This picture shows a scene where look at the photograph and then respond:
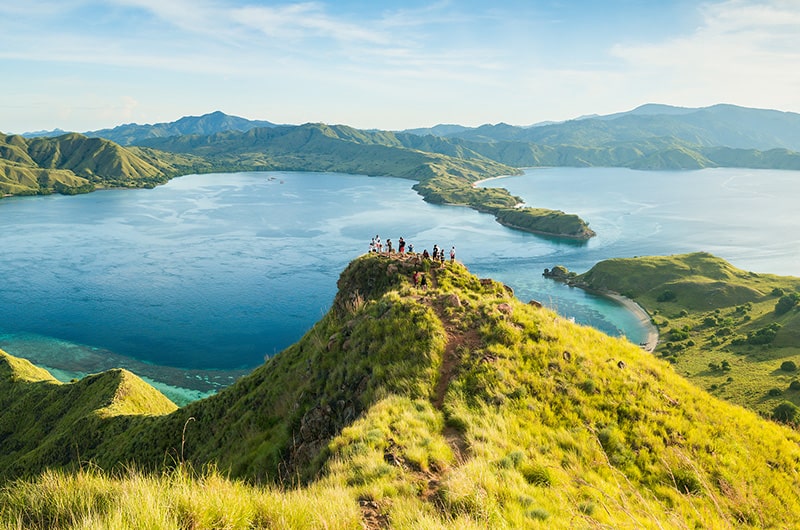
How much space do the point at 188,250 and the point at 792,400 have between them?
178 m

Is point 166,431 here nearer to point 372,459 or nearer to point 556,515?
point 372,459

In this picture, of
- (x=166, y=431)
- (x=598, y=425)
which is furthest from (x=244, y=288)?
(x=598, y=425)

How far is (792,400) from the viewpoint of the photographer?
76.2 m

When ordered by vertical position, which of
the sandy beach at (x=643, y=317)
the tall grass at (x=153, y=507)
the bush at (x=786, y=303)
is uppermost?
the tall grass at (x=153, y=507)

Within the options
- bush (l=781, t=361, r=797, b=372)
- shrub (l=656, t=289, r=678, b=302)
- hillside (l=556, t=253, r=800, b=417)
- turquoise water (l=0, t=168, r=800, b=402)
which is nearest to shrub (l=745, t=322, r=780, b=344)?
hillside (l=556, t=253, r=800, b=417)

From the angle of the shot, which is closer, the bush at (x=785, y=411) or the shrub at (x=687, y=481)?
the shrub at (x=687, y=481)

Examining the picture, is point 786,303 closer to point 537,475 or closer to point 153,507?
point 537,475

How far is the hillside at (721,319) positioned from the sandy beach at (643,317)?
1.74 metres

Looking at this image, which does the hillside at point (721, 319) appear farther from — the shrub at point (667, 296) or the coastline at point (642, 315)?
the coastline at point (642, 315)

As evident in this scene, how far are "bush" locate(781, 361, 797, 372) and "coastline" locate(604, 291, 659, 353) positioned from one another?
2464cm

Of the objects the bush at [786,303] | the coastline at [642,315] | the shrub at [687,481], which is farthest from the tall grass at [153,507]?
the bush at [786,303]

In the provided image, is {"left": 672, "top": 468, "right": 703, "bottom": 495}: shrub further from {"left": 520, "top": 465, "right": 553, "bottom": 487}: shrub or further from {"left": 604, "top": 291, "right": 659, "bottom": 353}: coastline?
{"left": 604, "top": 291, "right": 659, "bottom": 353}: coastline

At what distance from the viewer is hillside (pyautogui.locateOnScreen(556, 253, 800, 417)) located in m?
86.9

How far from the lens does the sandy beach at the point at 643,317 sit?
368 feet
